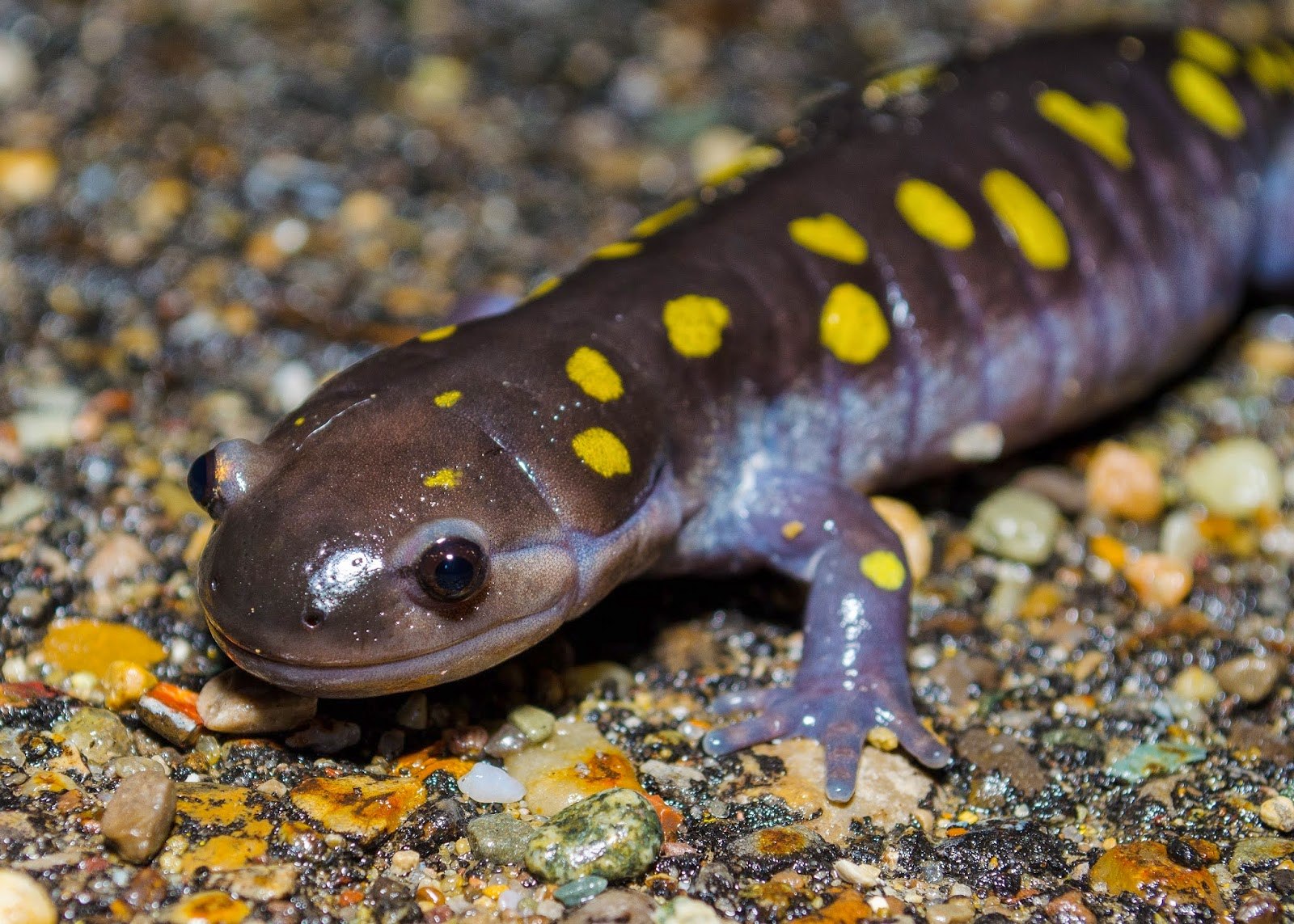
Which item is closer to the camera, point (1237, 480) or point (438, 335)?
point (438, 335)

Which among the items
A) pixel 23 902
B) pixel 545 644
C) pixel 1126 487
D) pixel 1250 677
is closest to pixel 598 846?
pixel 545 644

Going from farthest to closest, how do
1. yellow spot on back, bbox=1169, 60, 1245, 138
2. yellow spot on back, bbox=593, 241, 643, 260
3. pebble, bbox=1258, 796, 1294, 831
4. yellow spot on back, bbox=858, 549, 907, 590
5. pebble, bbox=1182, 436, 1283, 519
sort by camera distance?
yellow spot on back, bbox=1169, 60, 1245, 138, pebble, bbox=1182, 436, 1283, 519, yellow spot on back, bbox=593, 241, 643, 260, yellow spot on back, bbox=858, 549, 907, 590, pebble, bbox=1258, 796, 1294, 831

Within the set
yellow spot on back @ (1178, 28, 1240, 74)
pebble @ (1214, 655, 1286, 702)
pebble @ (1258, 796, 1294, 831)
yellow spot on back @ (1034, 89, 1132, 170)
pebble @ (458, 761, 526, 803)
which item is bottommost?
pebble @ (458, 761, 526, 803)

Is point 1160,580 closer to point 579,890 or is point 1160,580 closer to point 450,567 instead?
point 579,890

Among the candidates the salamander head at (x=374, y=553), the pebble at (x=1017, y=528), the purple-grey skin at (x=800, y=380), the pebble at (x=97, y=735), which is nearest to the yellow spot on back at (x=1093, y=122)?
the purple-grey skin at (x=800, y=380)

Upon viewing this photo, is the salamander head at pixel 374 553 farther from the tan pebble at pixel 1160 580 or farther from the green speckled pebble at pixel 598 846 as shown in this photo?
the tan pebble at pixel 1160 580

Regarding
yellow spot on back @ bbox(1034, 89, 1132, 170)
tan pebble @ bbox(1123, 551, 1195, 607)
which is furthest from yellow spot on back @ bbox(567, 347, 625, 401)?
yellow spot on back @ bbox(1034, 89, 1132, 170)

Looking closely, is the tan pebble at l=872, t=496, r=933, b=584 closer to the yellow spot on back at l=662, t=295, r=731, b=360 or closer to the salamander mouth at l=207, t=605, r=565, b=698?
the yellow spot on back at l=662, t=295, r=731, b=360

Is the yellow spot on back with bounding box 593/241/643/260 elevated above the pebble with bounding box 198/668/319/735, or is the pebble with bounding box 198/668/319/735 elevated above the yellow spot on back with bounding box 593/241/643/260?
the yellow spot on back with bounding box 593/241/643/260
